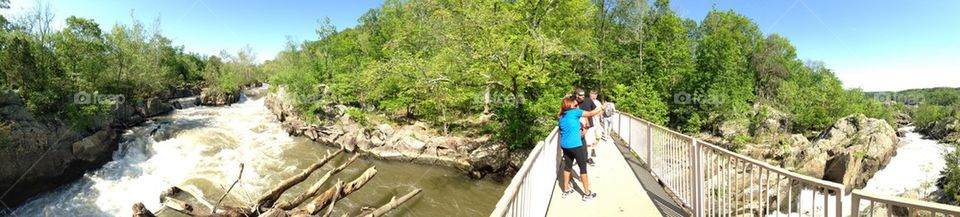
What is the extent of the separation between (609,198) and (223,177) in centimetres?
1684

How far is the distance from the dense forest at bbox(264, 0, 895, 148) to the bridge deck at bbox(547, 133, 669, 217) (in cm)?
703

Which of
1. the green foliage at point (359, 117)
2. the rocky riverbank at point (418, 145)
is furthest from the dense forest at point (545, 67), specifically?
the green foliage at point (359, 117)

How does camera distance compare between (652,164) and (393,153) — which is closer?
(652,164)

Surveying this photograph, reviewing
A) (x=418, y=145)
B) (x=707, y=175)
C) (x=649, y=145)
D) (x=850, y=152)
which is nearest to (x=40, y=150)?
(x=418, y=145)

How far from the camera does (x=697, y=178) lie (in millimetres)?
4801

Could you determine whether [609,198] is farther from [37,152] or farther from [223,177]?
[37,152]

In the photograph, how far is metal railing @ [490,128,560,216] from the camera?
9.53 ft

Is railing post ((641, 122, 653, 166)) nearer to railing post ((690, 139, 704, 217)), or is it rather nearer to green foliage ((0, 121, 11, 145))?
railing post ((690, 139, 704, 217))

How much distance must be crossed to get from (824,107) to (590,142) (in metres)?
39.4

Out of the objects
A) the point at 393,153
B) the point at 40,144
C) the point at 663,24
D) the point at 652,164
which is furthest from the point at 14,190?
the point at 663,24

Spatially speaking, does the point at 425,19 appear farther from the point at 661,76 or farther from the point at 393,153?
the point at 661,76

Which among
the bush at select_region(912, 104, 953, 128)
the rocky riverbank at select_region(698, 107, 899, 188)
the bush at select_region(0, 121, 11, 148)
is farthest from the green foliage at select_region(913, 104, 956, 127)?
the bush at select_region(0, 121, 11, 148)

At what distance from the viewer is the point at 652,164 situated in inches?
306

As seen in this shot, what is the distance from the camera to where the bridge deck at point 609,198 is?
5.34 meters
